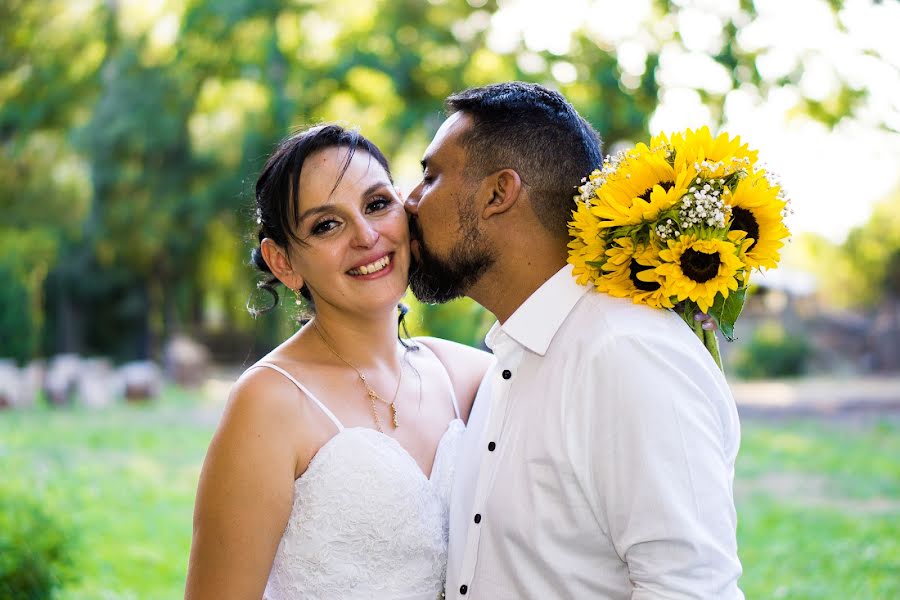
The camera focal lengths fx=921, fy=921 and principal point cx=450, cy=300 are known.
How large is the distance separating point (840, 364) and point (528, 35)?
1826 centimetres

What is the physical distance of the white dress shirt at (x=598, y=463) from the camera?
2104 millimetres

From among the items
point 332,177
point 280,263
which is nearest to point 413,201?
point 332,177

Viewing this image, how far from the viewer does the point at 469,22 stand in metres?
12.7

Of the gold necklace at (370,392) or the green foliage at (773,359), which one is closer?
the gold necklace at (370,392)

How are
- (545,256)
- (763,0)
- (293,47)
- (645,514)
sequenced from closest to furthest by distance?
(645,514) → (545,256) → (763,0) → (293,47)

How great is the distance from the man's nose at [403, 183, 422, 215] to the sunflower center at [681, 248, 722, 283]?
91cm

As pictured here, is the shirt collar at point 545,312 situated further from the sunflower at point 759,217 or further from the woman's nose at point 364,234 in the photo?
Result: the woman's nose at point 364,234

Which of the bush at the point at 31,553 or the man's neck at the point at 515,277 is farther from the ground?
the man's neck at the point at 515,277

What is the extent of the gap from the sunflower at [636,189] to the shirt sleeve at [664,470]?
0.32m

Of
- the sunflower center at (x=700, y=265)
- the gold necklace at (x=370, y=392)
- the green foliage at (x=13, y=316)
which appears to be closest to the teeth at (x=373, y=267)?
the gold necklace at (x=370, y=392)

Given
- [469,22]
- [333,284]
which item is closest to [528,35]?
[469,22]

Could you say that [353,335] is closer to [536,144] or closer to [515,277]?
[515,277]

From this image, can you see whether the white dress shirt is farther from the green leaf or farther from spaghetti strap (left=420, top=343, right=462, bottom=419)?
spaghetti strap (left=420, top=343, right=462, bottom=419)

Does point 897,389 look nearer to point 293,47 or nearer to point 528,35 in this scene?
point 528,35
